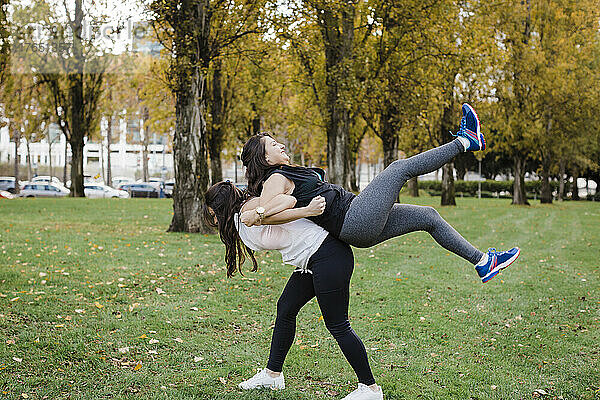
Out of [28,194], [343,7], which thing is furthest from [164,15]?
[28,194]

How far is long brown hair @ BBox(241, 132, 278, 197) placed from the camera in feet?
13.7

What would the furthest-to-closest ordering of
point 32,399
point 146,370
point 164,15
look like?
point 164,15
point 146,370
point 32,399

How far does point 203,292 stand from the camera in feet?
28.8

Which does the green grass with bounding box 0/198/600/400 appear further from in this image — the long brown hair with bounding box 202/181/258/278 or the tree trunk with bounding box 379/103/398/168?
the tree trunk with bounding box 379/103/398/168

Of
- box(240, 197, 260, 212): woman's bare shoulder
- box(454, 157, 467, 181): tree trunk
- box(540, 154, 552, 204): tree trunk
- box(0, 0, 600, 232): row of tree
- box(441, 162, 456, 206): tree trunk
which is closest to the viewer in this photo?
box(240, 197, 260, 212): woman's bare shoulder

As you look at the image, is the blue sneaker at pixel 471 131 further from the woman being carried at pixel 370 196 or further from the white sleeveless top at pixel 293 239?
the white sleeveless top at pixel 293 239

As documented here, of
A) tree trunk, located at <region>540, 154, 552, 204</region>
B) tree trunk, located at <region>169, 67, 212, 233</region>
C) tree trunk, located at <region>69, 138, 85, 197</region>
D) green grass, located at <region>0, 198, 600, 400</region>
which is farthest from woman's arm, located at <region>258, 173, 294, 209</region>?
tree trunk, located at <region>540, 154, 552, 204</region>

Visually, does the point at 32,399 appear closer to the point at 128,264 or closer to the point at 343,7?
the point at 128,264

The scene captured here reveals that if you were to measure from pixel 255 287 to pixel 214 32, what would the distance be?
10.5 meters

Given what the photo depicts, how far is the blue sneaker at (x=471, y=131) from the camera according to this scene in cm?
416

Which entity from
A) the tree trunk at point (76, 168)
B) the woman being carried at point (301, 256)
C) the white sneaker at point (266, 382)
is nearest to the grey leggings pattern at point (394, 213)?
the woman being carried at point (301, 256)

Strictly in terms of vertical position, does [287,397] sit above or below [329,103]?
below

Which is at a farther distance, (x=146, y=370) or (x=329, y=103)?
(x=329, y=103)

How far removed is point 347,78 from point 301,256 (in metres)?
15.9
